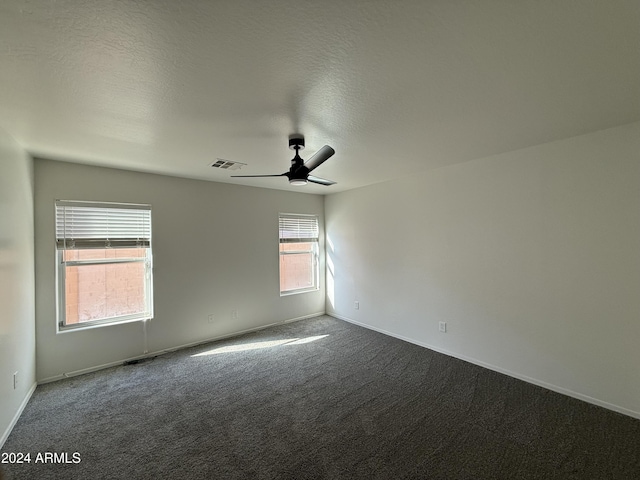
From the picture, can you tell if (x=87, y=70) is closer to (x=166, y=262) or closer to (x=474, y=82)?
(x=474, y=82)

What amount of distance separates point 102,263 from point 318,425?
122 inches

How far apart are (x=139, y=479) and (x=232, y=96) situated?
2518 millimetres

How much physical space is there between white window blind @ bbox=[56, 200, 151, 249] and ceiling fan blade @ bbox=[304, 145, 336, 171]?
247cm

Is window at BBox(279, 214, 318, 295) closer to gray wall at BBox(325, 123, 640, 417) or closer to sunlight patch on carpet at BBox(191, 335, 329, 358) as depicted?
sunlight patch on carpet at BBox(191, 335, 329, 358)

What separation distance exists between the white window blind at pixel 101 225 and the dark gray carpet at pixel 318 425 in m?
1.52

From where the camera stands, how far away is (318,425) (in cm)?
215

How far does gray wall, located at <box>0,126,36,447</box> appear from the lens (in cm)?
204

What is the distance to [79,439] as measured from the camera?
2.03 metres

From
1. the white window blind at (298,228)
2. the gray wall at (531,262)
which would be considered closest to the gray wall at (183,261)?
the white window blind at (298,228)

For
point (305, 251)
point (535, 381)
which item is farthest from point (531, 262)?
point (305, 251)

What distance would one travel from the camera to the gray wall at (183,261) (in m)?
2.88

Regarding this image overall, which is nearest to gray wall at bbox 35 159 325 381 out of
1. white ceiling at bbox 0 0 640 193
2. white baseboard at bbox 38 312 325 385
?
white baseboard at bbox 38 312 325 385

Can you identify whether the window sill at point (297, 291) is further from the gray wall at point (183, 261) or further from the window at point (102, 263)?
the window at point (102, 263)

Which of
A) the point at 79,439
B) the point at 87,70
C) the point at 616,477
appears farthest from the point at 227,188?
the point at 616,477
